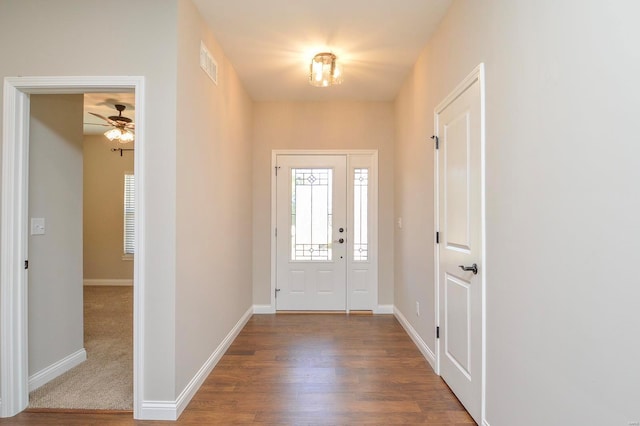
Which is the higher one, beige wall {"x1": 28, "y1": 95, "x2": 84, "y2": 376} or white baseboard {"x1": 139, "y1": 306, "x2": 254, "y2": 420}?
beige wall {"x1": 28, "y1": 95, "x2": 84, "y2": 376}

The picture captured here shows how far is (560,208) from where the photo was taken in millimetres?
1347

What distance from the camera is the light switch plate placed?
8.34 ft

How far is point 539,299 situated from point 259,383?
2.08 metres

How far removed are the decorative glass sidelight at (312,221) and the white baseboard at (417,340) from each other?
122 cm

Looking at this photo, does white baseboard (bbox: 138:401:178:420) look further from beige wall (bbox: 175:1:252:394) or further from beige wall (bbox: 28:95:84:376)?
beige wall (bbox: 28:95:84:376)

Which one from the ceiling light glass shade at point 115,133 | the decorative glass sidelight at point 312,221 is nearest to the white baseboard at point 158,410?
the decorative glass sidelight at point 312,221

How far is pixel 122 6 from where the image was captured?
2229 mm

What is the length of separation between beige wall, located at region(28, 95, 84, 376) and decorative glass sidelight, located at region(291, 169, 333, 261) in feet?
8.06

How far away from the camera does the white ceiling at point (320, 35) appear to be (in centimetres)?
255

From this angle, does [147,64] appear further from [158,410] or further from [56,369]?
[56,369]

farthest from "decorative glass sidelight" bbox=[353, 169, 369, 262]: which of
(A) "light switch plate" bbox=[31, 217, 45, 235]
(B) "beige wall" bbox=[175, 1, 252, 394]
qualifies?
(A) "light switch plate" bbox=[31, 217, 45, 235]

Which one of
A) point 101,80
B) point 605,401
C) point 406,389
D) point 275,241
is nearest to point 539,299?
point 605,401

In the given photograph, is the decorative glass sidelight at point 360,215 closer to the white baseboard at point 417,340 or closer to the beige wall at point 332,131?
the beige wall at point 332,131

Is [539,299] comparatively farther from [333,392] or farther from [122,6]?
[122,6]
